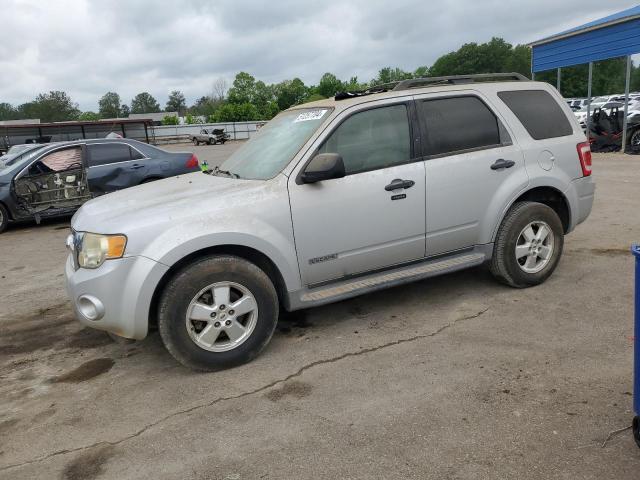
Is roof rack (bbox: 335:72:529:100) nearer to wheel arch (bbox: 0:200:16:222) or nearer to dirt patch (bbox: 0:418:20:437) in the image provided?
dirt patch (bbox: 0:418:20:437)

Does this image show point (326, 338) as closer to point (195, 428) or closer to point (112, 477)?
point (195, 428)

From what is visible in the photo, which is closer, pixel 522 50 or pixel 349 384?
pixel 349 384

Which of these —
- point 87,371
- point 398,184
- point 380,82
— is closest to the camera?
point 87,371

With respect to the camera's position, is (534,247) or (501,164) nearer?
(501,164)

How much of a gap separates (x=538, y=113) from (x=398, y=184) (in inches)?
70.0

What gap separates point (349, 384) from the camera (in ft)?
11.2

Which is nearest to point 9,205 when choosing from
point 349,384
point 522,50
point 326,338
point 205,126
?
point 326,338

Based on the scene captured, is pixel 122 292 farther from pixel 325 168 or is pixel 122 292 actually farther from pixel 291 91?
pixel 291 91

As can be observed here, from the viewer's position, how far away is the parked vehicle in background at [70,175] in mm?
9734

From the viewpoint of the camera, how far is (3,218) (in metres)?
9.83

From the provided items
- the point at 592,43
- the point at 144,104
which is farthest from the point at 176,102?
the point at 592,43

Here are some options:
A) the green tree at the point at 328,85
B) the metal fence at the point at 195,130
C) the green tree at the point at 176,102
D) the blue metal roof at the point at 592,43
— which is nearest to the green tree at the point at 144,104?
the green tree at the point at 176,102

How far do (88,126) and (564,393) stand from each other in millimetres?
29106

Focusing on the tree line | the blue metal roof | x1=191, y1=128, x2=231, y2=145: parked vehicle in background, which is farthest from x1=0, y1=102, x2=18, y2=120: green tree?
the blue metal roof
